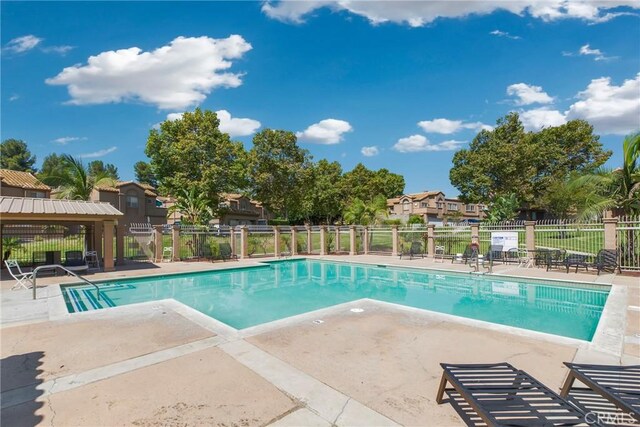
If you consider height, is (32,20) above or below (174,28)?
below

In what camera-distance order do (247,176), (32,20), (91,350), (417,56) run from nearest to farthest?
1. (91,350)
2. (32,20)
3. (417,56)
4. (247,176)

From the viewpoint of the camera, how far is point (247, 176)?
37.8 m

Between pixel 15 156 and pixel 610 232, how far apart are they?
82744 mm

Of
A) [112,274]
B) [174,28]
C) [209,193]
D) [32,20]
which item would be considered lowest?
[112,274]

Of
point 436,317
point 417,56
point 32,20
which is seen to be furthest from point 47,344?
point 417,56

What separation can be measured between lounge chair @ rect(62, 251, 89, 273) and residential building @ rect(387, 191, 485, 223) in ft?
150

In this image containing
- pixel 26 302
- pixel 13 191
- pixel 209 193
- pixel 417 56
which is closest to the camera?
pixel 26 302

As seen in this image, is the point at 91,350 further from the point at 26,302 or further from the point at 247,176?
the point at 247,176

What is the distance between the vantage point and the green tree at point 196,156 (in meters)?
33.0

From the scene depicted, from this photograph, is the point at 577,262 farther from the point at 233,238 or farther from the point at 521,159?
the point at 521,159

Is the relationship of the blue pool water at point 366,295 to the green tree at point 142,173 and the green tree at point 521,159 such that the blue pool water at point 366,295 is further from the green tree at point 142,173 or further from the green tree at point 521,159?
the green tree at point 142,173

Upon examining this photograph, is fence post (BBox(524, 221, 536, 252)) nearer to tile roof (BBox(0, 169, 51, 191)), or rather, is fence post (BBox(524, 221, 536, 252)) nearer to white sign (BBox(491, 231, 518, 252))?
white sign (BBox(491, 231, 518, 252))

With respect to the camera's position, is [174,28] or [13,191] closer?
[174,28]

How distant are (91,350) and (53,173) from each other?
73.4ft
